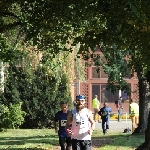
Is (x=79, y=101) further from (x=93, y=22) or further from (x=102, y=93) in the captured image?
(x=102, y=93)

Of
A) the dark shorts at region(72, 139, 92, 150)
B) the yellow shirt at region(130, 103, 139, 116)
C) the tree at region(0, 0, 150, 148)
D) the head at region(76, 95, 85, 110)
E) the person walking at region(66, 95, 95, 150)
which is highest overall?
the tree at region(0, 0, 150, 148)

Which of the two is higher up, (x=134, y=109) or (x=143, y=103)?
(x=143, y=103)

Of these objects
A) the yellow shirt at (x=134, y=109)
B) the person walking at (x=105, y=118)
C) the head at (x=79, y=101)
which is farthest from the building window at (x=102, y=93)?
the head at (x=79, y=101)

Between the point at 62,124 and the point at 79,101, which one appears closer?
the point at 79,101

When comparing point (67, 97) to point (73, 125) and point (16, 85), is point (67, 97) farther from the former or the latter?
point (73, 125)

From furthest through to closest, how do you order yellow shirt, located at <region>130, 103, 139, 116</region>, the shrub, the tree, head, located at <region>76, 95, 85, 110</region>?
the shrub
yellow shirt, located at <region>130, 103, 139, 116</region>
the tree
head, located at <region>76, 95, 85, 110</region>

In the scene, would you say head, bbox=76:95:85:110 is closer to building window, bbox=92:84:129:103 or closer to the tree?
the tree

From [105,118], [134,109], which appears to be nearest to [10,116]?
[105,118]

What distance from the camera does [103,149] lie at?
17344 mm

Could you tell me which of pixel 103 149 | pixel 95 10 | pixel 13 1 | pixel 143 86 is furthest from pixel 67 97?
pixel 95 10

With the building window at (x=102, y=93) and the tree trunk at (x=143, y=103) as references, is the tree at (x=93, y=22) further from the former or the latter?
the building window at (x=102, y=93)

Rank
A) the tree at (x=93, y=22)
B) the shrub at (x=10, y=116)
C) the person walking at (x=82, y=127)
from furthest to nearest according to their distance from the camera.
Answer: the shrub at (x=10, y=116), the tree at (x=93, y=22), the person walking at (x=82, y=127)

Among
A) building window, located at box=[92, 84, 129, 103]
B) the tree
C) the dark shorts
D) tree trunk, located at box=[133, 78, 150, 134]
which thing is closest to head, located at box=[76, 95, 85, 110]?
the dark shorts

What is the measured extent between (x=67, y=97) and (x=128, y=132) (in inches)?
300
